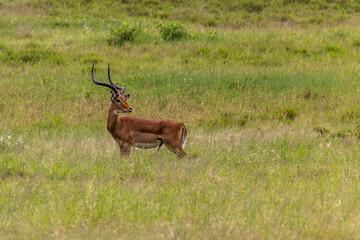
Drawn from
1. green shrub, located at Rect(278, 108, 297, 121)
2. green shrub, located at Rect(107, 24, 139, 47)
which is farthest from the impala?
green shrub, located at Rect(107, 24, 139, 47)

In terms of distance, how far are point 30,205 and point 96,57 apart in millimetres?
10879

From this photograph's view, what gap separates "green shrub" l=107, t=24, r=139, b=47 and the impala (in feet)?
32.2

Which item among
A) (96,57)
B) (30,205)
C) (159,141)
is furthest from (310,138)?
(96,57)

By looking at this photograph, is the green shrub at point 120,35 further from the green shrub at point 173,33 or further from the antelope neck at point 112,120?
the antelope neck at point 112,120

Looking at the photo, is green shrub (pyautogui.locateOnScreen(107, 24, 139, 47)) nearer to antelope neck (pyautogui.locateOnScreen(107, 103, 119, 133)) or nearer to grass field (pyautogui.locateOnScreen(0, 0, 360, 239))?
grass field (pyautogui.locateOnScreen(0, 0, 360, 239))

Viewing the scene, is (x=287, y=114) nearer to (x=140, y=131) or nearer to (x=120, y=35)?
(x=140, y=131)

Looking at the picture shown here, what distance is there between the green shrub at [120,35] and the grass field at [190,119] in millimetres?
146

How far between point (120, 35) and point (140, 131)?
1021 cm

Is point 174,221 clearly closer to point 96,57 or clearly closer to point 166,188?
point 166,188

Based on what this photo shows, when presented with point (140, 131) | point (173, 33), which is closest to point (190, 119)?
point (140, 131)

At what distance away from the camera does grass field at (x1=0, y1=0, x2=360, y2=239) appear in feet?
17.6

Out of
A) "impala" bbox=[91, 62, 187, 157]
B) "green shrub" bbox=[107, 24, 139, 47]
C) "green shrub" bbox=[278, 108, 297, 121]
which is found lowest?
"green shrub" bbox=[107, 24, 139, 47]

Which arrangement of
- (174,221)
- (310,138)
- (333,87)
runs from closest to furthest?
1. (174,221)
2. (310,138)
3. (333,87)

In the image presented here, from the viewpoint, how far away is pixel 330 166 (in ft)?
24.5
